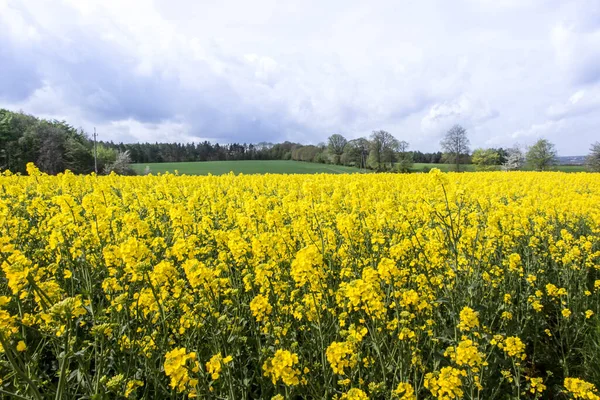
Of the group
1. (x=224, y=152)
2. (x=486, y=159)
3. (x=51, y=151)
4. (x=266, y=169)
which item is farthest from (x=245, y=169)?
(x=486, y=159)

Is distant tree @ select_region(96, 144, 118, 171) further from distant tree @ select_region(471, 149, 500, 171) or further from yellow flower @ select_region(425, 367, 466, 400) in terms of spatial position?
distant tree @ select_region(471, 149, 500, 171)

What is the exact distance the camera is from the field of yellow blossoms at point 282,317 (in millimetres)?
2223

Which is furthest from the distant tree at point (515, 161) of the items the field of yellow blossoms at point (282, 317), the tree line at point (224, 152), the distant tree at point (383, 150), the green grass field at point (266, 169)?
the field of yellow blossoms at point (282, 317)

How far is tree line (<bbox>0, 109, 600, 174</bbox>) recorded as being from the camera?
43531 millimetres

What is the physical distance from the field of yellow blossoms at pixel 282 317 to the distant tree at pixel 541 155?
6603cm

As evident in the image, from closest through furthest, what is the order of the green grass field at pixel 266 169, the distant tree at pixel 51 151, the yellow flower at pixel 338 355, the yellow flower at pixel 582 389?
the yellow flower at pixel 338 355 → the yellow flower at pixel 582 389 → the distant tree at pixel 51 151 → the green grass field at pixel 266 169

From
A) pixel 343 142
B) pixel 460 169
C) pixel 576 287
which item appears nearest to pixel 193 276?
pixel 576 287

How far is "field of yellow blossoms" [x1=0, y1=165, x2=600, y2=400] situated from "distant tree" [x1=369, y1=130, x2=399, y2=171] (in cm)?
5466

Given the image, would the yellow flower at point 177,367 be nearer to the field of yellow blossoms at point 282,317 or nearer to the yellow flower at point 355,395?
the field of yellow blossoms at point 282,317

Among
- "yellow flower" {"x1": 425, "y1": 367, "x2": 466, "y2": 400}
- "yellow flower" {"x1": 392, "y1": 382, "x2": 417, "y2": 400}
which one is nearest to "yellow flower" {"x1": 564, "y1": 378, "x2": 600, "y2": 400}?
"yellow flower" {"x1": 425, "y1": 367, "x2": 466, "y2": 400}

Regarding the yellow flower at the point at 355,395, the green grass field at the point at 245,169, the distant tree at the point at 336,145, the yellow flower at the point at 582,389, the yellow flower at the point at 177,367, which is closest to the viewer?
the yellow flower at the point at 177,367

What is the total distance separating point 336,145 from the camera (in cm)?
7119

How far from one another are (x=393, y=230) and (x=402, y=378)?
11.2 feet

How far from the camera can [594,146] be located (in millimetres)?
56781
